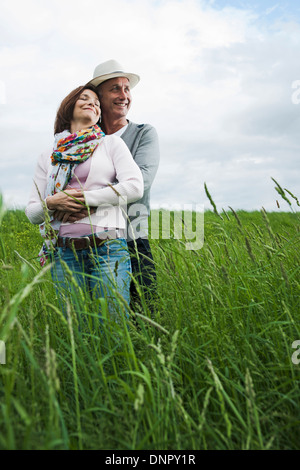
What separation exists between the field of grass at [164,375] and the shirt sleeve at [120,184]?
564 millimetres

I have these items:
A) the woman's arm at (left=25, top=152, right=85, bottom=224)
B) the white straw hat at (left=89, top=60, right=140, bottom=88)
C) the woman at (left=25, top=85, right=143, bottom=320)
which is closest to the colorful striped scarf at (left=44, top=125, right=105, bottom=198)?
the woman at (left=25, top=85, right=143, bottom=320)

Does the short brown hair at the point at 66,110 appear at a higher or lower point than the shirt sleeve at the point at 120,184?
higher

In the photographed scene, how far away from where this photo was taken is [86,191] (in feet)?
8.84

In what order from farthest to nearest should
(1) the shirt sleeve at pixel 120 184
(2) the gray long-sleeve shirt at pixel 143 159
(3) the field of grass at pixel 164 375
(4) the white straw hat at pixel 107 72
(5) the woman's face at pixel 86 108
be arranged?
(4) the white straw hat at pixel 107 72 → (2) the gray long-sleeve shirt at pixel 143 159 → (5) the woman's face at pixel 86 108 → (1) the shirt sleeve at pixel 120 184 → (3) the field of grass at pixel 164 375

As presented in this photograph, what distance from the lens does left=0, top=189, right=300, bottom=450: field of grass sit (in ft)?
4.19

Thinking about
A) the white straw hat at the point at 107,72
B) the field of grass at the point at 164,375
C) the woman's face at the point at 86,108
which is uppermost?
the white straw hat at the point at 107,72

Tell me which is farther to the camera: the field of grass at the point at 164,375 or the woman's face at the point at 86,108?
the woman's face at the point at 86,108

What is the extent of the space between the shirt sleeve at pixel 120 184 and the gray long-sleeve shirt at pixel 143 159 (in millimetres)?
655

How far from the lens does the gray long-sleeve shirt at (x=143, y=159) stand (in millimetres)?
3484

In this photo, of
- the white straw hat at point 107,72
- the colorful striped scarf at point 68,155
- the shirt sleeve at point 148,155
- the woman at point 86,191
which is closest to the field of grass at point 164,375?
the woman at point 86,191

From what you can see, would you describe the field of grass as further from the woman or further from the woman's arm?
the woman's arm

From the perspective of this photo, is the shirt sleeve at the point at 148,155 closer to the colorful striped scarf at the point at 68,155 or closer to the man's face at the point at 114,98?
the man's face at the point at 114,98

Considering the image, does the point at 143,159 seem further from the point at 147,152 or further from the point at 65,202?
the point at 65,202

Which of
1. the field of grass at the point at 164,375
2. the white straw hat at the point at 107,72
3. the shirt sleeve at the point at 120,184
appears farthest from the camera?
the white straw hat at the point at 107,72
